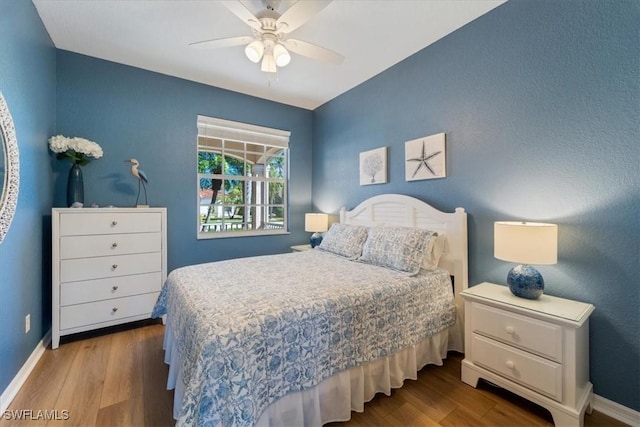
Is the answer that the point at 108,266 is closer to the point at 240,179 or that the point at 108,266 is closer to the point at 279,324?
the point at 240,179

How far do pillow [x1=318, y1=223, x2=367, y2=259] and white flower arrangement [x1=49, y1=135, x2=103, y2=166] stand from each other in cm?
241

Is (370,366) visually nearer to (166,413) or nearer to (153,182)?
(166,413)

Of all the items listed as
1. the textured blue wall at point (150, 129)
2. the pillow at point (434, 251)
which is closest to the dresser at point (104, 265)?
the textured blue wall at point (150, 129)

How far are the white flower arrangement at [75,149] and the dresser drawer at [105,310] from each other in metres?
1.33

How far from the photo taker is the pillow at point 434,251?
2.21 meters

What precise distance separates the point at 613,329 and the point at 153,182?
13.3 feet

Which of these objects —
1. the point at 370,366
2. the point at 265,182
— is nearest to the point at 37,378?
the point at 370,366

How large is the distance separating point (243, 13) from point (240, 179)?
7.77 ft

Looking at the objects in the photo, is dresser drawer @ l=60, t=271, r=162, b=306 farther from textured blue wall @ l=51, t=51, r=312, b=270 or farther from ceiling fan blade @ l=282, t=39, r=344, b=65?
ceiling fan blade @ l=282, t=39, r=344, b=65

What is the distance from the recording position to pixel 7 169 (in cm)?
153

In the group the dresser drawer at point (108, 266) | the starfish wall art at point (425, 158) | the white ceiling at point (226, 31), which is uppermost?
the white ceiling at point (226, 31)

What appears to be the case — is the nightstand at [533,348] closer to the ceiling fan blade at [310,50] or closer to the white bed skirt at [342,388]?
the white bed skirt at [342,388]

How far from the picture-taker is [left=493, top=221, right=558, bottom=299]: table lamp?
1.56m

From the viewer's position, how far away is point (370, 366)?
1.67 metres
